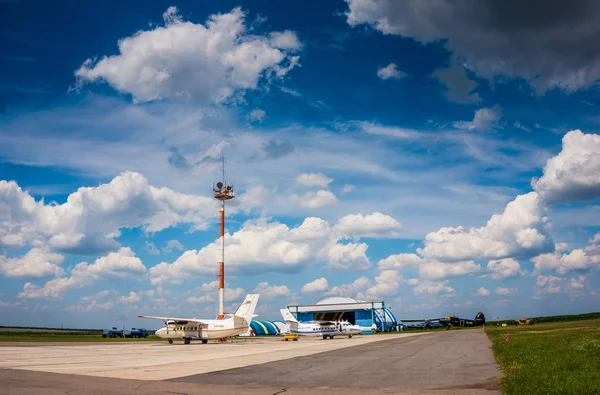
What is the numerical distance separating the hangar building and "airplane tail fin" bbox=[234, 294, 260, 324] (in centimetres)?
5349

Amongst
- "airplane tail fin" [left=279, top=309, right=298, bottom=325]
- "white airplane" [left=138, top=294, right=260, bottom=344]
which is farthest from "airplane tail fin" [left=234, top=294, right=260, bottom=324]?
"airplane tail fin" [left=279, top=309, right=298, bottom=325]

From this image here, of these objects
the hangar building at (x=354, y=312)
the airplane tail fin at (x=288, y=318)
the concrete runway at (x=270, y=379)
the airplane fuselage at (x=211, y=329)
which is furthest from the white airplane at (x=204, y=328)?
the hangar building at (x=354, y=312)

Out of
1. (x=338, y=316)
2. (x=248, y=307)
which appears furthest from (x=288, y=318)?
(x=338, y=316)

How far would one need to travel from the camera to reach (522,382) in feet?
48.4

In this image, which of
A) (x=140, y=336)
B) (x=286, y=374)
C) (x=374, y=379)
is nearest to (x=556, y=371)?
(x=374, y=379)

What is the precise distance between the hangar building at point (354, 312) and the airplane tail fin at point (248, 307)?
5349 centimetres

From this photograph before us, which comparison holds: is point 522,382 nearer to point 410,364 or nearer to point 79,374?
point 410,364

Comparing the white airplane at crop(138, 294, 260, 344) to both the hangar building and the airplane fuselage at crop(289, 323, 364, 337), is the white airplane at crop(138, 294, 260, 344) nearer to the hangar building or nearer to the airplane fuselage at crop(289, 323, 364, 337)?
the airplane fuselage at crop(289, 323, 364, 337)

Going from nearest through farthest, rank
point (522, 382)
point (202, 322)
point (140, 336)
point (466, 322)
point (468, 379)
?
point (522, 382)
point (468, 379)
point (202, 322)
point (140, 336)
point (466, 322)

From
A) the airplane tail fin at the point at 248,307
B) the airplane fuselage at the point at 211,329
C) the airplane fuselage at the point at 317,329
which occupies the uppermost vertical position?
the airplane tail fin at the point at 248,307

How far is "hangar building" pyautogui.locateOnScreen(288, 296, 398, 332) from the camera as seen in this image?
352 ft

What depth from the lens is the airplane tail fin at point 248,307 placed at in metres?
56.7

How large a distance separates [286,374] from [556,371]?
10.3 m

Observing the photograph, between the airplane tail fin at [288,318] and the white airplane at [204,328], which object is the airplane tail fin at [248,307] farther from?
the airplane tail fin at [288,318]
